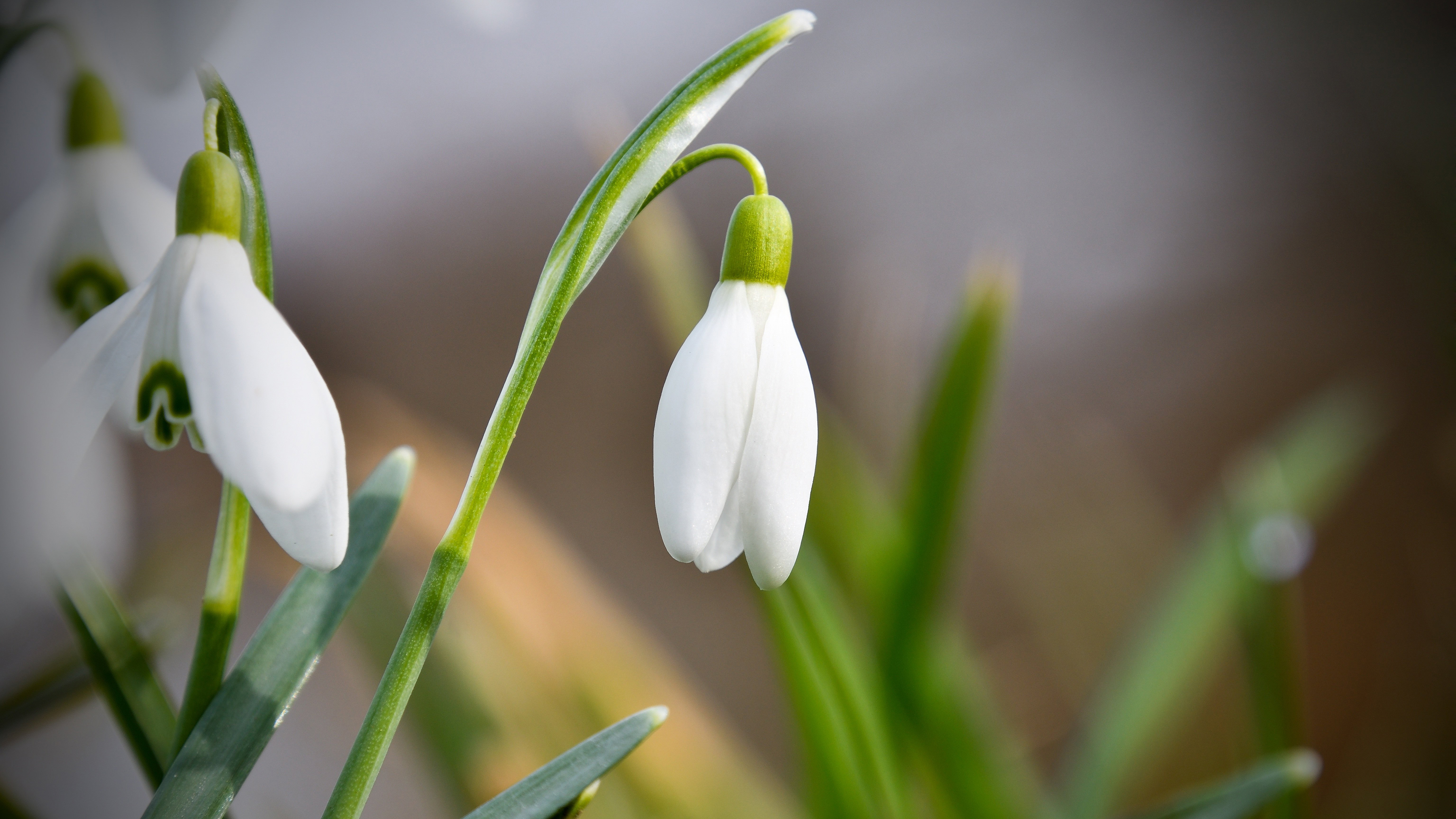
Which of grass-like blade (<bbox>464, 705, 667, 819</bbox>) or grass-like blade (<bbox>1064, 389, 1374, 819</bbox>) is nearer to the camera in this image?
grass-like blade (<bbox>464, 705, 667, 819</bbox>)

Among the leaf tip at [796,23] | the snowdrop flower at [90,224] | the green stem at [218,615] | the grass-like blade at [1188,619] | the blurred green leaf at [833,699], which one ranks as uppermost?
the snowdrop flower at [90,224]

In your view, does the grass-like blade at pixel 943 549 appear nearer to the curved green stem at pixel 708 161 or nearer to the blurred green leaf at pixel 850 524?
the blurred green leaf at pixel 850 524

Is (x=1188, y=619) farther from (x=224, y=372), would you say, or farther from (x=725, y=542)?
(x=224, y=372)

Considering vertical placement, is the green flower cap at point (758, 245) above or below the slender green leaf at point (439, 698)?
above

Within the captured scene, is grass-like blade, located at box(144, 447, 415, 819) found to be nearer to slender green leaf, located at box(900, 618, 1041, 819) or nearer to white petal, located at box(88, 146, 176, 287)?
white petal, located at box(88, 146, 176, 287)

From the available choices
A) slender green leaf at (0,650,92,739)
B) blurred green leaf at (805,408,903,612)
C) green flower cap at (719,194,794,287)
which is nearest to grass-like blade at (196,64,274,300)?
green flower cap at (719,194,794,287)

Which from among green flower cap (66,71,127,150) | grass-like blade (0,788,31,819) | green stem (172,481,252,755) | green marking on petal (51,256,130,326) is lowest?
grass-like blade (0,788,31,819)

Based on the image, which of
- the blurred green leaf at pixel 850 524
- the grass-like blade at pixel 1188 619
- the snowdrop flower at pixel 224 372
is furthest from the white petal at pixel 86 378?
the grass-like blade at pixel 1188 619

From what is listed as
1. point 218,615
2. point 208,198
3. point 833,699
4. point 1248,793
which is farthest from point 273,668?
point 1248,793
